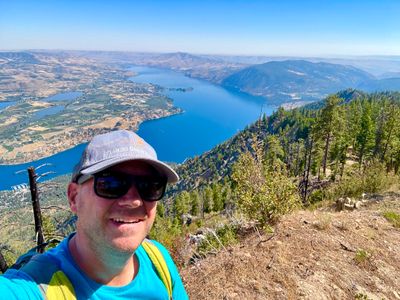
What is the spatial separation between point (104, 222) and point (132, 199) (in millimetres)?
241

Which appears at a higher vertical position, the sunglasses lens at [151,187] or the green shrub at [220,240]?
the sunglasses lens at [151,187]

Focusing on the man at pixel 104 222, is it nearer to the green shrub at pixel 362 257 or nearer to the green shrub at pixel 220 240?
the green shrub at pixel 220 240

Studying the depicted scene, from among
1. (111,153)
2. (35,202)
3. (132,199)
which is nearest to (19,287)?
(132,199)

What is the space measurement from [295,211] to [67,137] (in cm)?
21017

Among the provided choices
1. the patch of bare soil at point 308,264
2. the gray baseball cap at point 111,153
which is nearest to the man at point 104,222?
the gray baseball cap at point 111,153

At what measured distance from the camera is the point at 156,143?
172 metres

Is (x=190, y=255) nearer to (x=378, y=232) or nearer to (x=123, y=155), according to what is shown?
(x=378, y=232)

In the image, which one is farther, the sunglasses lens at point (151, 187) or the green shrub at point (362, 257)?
the green shrub at point (362, 257)

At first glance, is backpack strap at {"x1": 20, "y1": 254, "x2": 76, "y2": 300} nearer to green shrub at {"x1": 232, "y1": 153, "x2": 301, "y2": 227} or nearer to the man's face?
the man's face

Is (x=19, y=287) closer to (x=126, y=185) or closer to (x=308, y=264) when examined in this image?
(x=126, y=185)

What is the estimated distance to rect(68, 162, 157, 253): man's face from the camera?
192 cm

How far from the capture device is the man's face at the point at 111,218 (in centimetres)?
192

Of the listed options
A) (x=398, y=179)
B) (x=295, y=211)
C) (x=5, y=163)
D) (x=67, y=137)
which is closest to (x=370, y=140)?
(x=398, y=179)

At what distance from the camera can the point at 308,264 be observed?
249 inches
